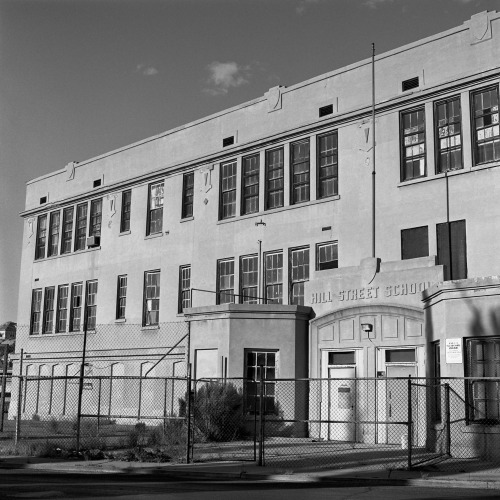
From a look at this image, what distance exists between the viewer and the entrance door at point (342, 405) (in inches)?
957

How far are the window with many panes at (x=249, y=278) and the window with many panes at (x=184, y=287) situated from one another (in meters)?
3.29

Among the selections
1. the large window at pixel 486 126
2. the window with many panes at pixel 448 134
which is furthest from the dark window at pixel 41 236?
the large window at pixel 486 126

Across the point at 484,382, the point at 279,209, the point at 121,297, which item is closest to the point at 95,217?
the point at 121,297

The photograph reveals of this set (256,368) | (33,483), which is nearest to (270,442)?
(256,368)

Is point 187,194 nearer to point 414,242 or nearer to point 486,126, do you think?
point 414,242

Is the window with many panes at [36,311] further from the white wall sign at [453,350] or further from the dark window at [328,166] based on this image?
the white wall sign at [453,350]

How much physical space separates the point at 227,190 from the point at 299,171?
156 inches

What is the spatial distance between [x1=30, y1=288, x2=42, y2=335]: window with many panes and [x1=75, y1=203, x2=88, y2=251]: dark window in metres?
4.11

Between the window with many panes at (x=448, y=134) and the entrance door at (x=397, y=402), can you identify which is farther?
the window with many panes at (x=448, y=134)

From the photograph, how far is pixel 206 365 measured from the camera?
2731 centimetres

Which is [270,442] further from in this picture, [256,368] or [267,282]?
[267,282]

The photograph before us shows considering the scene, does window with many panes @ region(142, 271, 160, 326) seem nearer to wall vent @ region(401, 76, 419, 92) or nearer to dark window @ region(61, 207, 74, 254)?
dark window @ region(61, 207, 74, 254)

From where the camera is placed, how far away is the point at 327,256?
93.5 feet

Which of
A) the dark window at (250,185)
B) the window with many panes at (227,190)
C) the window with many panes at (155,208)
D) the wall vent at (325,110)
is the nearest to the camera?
the wall vent at (325,110)
